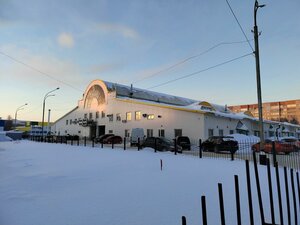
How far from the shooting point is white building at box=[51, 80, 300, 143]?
3306 cm

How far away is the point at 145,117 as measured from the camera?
3931 centimetres

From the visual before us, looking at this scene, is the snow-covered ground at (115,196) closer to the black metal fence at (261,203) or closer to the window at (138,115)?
the black metal fence at (261,203)

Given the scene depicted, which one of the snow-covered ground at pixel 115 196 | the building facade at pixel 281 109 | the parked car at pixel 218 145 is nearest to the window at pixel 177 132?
the parked car at pixel 218 145

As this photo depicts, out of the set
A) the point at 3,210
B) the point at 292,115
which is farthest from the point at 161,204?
the point at 292,115

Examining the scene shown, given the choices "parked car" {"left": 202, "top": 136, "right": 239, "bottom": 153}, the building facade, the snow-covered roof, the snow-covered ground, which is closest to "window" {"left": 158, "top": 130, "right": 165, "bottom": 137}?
"parked car" {"left": 202, "top": 136, "right": 239, "bottom": 153}

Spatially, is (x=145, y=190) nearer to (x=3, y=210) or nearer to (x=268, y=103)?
(x=3, y=210)

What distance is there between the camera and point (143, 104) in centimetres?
3984

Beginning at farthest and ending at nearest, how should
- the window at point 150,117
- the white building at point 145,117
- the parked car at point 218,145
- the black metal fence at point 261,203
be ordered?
the window at point 150,117
the white building at point 145,117
the parked car at point 218,145
the black metal fence at point 261,203

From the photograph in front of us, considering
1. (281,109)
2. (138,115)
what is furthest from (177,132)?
(281,109)

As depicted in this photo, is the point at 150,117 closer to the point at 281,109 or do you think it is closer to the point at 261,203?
the point at 261,203

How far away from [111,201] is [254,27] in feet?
39.9

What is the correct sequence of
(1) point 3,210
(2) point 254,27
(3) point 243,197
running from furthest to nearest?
1. (2) point 254,27
2. (3) point 243,197
3. (1) point 3,210

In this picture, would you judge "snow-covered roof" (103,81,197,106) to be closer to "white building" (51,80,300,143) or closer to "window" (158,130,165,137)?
"white building" (51,80,300,143)

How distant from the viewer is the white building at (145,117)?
33062 mm
